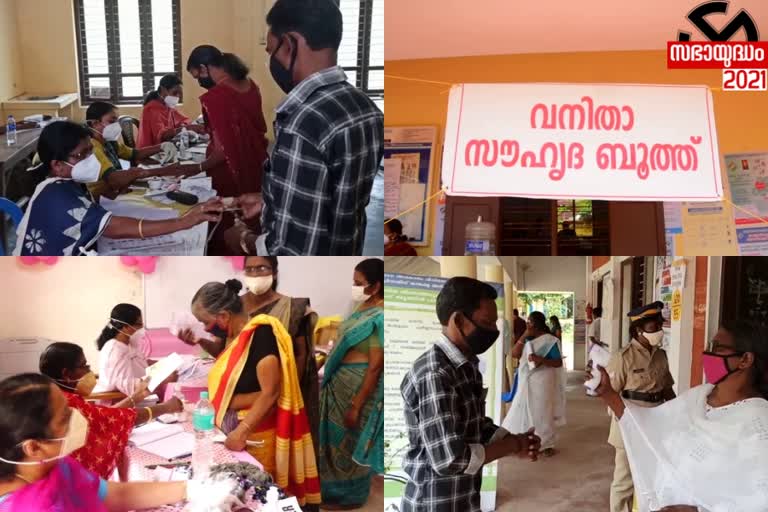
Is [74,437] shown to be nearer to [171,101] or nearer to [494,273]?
[171,101]

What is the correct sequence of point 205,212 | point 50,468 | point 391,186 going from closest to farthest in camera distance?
1. point 50,468
2. point 205,212
3. point 391,186

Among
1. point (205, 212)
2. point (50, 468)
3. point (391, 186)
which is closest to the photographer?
point (50, 468)

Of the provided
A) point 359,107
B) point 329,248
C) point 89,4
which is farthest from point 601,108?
point 89,4

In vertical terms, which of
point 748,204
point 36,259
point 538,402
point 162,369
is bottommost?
point 538,402

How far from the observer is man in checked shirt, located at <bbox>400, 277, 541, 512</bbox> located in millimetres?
2174

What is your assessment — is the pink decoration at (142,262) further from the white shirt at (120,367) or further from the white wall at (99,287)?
the white shirt at (120,367)

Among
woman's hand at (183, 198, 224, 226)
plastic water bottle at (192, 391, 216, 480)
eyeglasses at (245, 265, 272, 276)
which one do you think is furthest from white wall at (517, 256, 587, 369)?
plastic water bottle at (192, 391, 216, 480)

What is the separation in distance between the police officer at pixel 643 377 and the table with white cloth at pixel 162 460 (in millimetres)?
1094

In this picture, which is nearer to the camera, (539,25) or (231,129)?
(231,129)

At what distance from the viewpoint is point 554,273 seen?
7.29 ft

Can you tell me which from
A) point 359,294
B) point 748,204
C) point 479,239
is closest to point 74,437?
point 359,294

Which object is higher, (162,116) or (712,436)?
(162,116)

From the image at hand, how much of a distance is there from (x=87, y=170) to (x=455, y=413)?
4.18 feet

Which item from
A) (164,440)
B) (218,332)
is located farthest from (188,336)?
(164,440)
